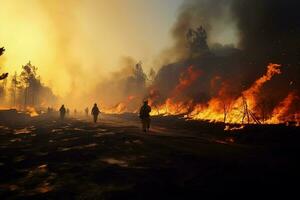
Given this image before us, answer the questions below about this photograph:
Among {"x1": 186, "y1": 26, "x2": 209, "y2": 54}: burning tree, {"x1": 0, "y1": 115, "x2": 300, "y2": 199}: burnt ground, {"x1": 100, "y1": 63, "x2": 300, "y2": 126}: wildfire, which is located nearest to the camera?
{"x1": 0, "y1": 115, "x2": 300, "y2": 199}: burnt ground

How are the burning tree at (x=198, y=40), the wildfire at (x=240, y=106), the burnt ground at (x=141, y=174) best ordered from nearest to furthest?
1. the burnt ground at (x=141, y=174)
2. the wildfire at (x=240, y=106)
3. the burning tree at (x=198, y=40)

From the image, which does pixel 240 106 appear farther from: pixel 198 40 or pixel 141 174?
pixel 198 40

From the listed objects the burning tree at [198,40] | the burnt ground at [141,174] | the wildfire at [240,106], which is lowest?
the burnt ground at [141,174]

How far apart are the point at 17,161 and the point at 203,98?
178 feet

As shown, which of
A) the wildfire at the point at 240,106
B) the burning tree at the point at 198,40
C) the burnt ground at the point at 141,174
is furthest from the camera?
the burning tree at the point at 198,40

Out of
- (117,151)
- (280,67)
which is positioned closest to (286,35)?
(280,67)

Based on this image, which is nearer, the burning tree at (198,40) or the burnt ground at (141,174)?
the burnt ground at (141,174)

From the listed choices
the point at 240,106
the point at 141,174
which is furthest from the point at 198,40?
the point at 141,174

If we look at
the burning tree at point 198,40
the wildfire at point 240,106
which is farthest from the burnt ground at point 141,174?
the burning tree at point 198,40

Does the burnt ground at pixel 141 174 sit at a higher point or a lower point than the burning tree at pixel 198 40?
lower

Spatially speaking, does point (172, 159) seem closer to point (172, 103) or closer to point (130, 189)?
point (130, 189)

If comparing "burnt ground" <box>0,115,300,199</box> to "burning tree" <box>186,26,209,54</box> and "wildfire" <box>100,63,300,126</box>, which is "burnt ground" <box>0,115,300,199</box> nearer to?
"wildfire" <box>100,63,300,126</box>

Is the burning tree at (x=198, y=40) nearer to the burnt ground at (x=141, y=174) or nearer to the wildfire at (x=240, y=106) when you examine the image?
the wildfire at (x=240, y=106)

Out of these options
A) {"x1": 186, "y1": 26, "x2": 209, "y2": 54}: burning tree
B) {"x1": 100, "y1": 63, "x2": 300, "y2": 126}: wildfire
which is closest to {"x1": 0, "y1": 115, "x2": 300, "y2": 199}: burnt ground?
{"x1": 100, "y1": 63, "x2": 300, "y2": 126}: wildfire
